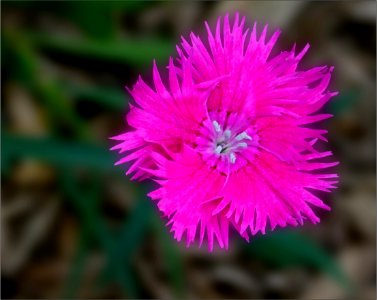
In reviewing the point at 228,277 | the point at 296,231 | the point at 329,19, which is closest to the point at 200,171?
the point at 296,231

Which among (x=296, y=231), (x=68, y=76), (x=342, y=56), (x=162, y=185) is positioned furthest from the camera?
(x=342, y=56)

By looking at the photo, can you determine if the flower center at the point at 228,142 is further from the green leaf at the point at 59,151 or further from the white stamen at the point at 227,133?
the green leaf at the point at 59,151

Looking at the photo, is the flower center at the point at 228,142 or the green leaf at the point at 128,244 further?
the green leaf at the point at 128,244

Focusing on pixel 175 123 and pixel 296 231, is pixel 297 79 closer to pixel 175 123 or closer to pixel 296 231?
pixel 175 123

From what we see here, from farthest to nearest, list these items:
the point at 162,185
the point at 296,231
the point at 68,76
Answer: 1. the point at 68,76
2. the point at 296,231
3. the point at 162,185

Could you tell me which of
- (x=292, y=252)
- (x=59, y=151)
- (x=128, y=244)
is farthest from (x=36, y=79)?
(x=292, y=252)

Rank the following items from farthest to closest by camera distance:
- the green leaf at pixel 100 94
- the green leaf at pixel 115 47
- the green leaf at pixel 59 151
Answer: the green leaf at pixel 115 47
the green leaf at pixel 100 94
the green leaf at pixel 59 151

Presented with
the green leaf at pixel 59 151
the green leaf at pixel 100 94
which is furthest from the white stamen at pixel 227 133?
the green leaf at pixel 100 94

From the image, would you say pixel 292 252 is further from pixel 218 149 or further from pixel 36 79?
pixel 218 149
